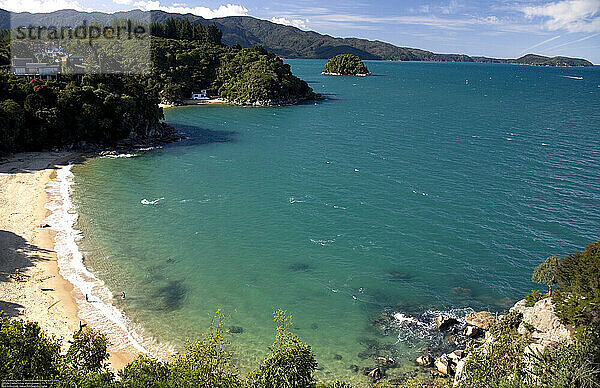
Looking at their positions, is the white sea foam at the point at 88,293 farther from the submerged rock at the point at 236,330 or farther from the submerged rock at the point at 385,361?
the submerged rock at the point at 385,361

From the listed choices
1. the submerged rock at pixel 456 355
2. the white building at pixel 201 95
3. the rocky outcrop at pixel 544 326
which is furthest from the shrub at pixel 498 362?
the white building at pixel 201 95

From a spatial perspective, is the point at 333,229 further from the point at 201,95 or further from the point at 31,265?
the point at 201,95

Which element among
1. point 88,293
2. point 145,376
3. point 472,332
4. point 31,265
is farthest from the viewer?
point 31,265

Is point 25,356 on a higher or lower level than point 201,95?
lower

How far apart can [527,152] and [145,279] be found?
83178 mm

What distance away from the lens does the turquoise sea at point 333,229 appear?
39250mm

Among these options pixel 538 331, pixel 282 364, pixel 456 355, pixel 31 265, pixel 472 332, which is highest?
pixel 282 364

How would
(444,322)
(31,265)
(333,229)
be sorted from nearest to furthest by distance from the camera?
1. (444,322)
2. (31,265)
3. (333,229)

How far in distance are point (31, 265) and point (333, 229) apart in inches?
1397

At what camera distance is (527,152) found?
90.4 meters

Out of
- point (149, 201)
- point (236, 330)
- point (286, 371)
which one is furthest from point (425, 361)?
point (149, 201)

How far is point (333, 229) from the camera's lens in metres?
55.3

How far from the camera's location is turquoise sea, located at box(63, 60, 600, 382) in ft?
129

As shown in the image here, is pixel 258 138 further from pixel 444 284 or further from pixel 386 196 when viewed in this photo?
pixel 444 284
